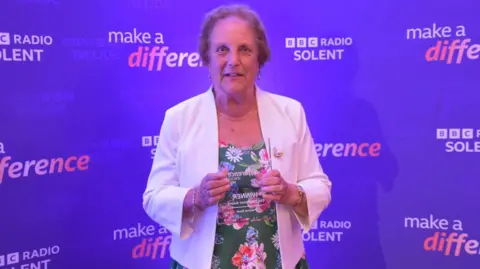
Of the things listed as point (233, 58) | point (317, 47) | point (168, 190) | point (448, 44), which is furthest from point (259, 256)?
point (448, 44)

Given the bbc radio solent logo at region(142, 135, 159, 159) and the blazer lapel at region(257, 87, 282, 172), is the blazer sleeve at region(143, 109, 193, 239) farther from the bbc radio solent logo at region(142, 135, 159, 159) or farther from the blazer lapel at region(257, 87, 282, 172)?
the bbc radio solent logo at region(142, 135, 159, 159)

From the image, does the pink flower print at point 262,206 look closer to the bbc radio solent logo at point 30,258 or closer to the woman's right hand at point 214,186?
the woman's right hand at point 214,186

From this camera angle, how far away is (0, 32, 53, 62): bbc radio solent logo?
2.34 metres

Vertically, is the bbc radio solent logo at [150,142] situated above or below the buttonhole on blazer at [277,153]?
above

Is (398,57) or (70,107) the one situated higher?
(398,57)

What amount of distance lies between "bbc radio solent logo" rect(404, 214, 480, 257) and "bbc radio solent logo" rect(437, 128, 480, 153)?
0.41 m

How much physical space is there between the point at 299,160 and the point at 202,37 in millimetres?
597

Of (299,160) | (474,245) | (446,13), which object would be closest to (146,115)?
(299,160)

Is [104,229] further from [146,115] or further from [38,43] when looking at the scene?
[38,43]

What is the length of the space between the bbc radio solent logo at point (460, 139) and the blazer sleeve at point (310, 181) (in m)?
1.15

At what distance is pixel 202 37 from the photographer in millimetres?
1831

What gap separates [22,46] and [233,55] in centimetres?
129

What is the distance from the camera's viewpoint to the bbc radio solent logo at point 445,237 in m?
2.70

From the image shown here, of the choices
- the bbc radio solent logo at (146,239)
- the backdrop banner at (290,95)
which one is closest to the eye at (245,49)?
the backdrop banner at (290,95)
